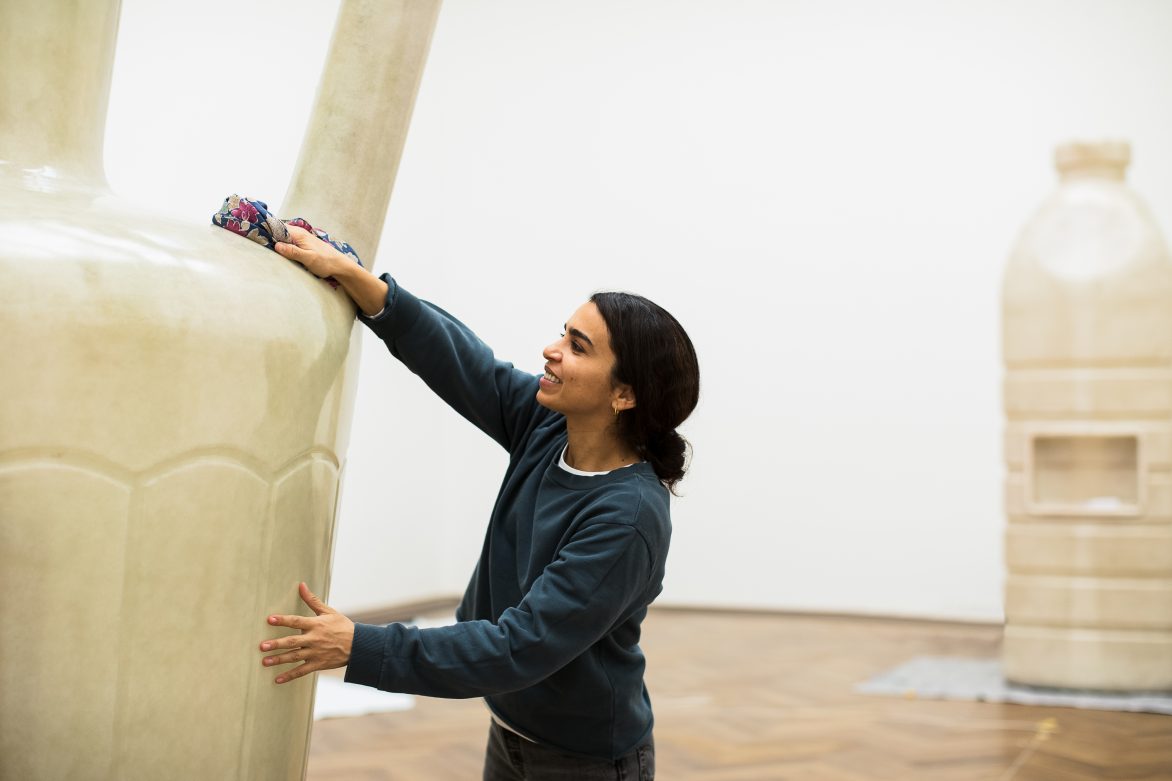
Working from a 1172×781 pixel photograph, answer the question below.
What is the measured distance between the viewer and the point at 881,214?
210 inches

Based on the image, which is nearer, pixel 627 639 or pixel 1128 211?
pixel 627 639

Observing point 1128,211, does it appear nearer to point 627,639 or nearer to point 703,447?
point 703,447

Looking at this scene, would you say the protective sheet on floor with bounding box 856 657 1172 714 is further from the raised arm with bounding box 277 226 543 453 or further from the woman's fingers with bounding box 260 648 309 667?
the woman's fingers with bounding box 260 648 309 667

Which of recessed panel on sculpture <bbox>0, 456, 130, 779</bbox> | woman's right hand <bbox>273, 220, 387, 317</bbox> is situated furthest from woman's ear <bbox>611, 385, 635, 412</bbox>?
recessed panel on sculpture <bbox>0, 456, 130, 779</bbox>

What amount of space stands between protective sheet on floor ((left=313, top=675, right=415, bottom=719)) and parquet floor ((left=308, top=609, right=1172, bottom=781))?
2.3 inches

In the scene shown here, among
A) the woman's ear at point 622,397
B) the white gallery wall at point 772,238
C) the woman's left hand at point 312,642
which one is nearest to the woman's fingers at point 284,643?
the woman's left hand at point 312,642

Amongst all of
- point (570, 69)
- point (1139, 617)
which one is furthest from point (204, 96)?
point (1139, 617)

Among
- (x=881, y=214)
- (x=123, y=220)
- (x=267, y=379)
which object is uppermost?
(x=881, y=214)

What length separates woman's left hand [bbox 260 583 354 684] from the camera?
47.1 inches

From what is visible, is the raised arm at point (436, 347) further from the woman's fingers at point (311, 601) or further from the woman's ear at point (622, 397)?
the woman's fingers at point (311, 601)

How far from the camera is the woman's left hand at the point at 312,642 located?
3.92 ft

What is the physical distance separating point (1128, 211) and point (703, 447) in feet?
7.57

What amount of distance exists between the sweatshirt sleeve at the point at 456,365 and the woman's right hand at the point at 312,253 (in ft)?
0.26

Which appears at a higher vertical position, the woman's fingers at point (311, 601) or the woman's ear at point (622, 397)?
the woman's ear at point (622, 397)
